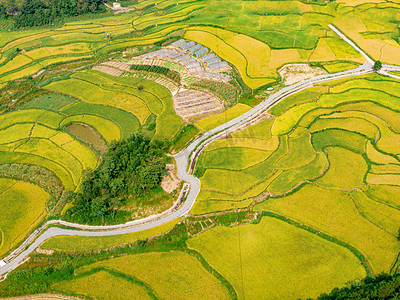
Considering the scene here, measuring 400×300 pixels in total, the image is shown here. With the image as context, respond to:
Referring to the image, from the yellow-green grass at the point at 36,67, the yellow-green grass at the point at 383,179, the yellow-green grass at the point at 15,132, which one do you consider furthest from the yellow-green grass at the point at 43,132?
the yellow-green grass at the point at 383,179

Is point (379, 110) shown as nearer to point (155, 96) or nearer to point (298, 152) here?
point (298, 152)

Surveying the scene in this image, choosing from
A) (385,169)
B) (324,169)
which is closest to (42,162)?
(324,169)

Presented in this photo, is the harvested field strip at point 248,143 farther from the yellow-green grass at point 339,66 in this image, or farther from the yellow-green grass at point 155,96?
the yellow-green grass at point 339,66

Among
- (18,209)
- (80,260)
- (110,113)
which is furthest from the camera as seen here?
(110,113)

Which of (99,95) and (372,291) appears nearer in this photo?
(372,291)

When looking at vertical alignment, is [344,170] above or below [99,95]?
below

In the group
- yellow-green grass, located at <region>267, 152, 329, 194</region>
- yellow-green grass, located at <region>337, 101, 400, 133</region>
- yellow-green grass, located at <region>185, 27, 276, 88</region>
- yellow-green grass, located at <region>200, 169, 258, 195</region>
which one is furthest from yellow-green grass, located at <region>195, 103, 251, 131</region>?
yellow-green grass, located at <region>337, 101, 400, 133</region>
